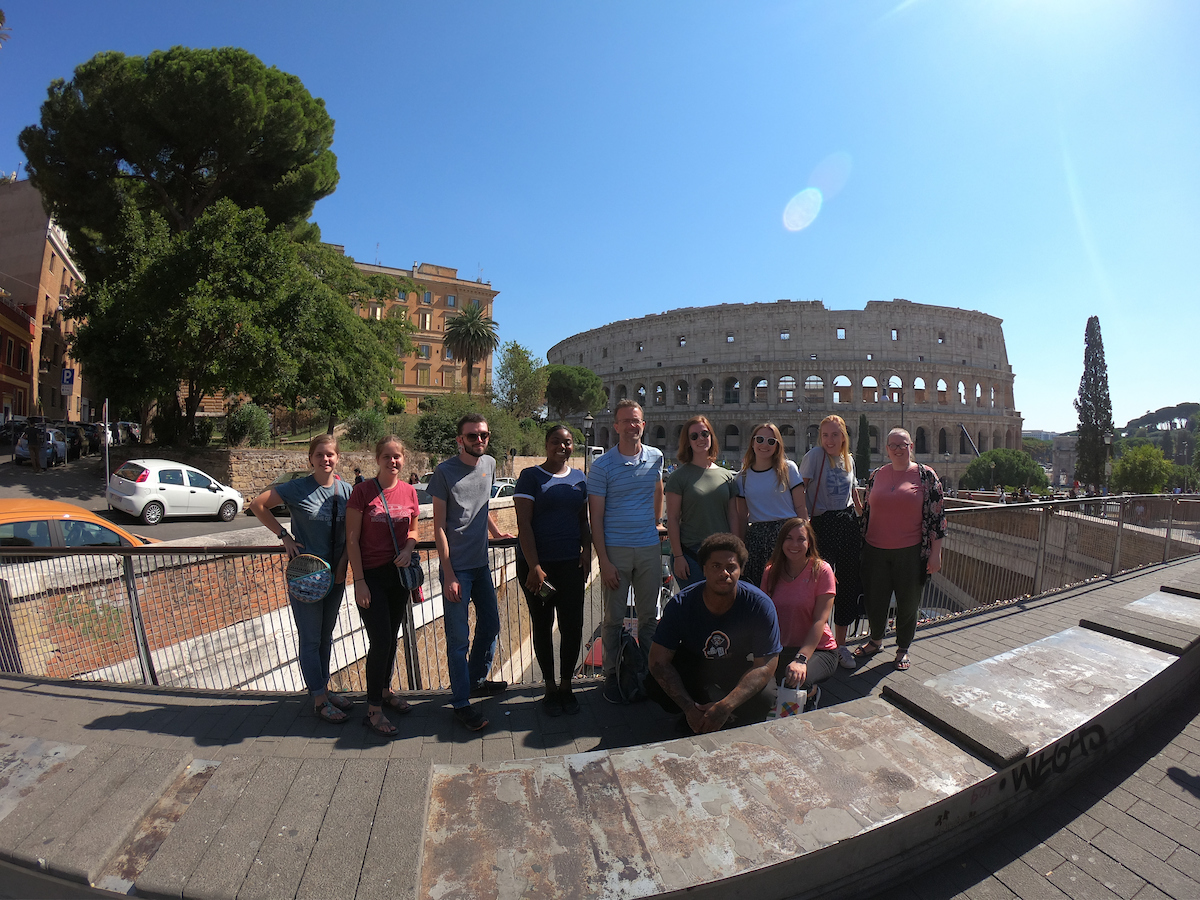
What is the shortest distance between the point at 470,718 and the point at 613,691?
3.19 ft

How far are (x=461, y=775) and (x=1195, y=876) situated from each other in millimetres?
3145

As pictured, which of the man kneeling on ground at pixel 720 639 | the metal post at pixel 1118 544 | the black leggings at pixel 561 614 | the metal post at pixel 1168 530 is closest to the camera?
the man kneeling on ground at pixel 720 639

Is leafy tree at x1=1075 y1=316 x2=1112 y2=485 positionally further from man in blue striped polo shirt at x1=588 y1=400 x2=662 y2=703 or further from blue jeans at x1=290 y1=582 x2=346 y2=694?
blue jeans at x1=290 y1=582 x2=346 y2=694

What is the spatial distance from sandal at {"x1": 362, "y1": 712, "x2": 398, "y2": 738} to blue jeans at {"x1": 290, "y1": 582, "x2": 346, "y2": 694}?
427mm

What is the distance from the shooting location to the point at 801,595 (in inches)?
146

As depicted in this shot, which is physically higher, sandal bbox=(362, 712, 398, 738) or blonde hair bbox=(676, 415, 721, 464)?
blonde hair bbox=(676, 415, 721, 464)

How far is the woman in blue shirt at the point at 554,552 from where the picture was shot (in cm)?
354

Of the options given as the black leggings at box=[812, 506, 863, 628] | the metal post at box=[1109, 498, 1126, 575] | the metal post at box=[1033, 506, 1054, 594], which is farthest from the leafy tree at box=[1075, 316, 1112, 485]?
the black leggings at box=[812, 506, 863, 628]

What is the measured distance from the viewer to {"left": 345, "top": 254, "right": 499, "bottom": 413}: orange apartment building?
49344mm

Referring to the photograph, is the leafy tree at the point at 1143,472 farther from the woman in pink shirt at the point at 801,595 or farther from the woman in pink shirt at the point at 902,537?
the woman in pink shirt at the point at 801,595

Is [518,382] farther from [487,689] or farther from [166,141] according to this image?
[487,689]

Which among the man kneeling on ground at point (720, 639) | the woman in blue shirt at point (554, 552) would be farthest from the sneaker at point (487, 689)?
the man kneeling on ground at point (720, 639)

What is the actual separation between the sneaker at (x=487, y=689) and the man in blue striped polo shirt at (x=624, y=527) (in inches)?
28.9

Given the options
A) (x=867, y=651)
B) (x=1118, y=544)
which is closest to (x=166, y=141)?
(x=867, y=651)
